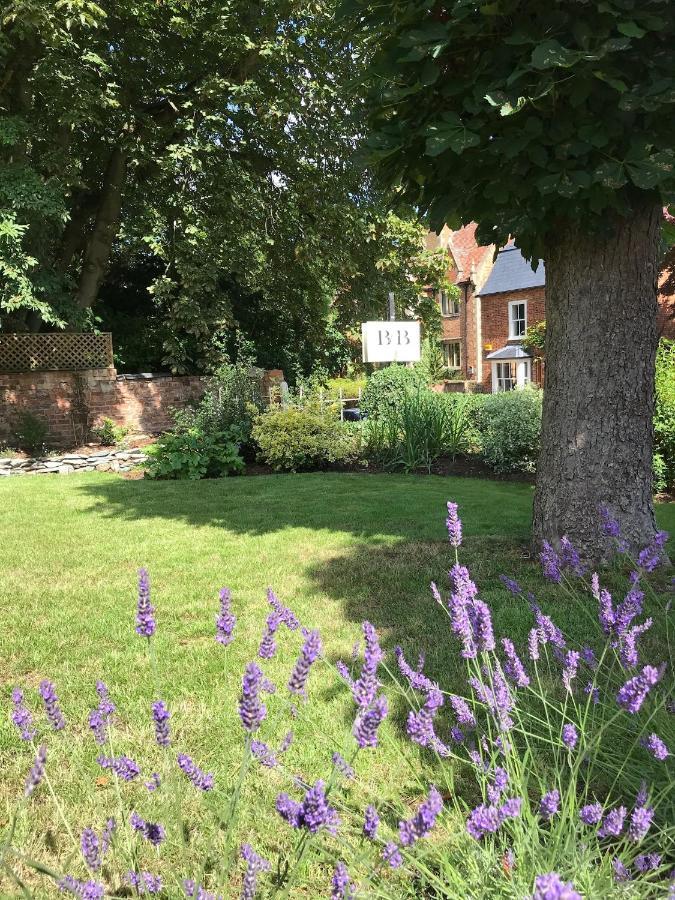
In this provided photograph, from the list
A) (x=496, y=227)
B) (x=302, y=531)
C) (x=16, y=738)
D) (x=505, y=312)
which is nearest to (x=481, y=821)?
(x=16, y=738)

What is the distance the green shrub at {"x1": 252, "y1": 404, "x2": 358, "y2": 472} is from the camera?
31.4 ft

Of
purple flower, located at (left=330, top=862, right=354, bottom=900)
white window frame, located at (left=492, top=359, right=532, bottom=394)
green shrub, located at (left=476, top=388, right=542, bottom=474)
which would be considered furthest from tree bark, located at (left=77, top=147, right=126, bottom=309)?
white window frame, located at (left=492, top=359, right=532, bottom=394)

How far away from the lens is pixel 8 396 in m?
13.3

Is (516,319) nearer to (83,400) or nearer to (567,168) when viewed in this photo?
(83,400)

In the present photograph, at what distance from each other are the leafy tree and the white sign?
7.82 metres

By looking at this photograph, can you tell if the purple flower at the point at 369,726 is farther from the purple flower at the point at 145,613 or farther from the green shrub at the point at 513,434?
the green shrub at the point at 513,434

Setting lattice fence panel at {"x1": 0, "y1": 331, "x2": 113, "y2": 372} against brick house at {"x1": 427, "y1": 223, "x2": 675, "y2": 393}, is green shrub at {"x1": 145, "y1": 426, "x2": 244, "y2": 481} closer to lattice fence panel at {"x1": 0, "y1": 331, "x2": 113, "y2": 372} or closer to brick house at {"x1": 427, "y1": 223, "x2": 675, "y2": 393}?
lattice fence panel at {"x1": 0, "y1": 331, "x2": 113, "y2": 372}

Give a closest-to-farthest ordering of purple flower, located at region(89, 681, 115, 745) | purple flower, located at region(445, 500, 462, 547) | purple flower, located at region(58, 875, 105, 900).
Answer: purple flower, located at region(58, 875, 105, 900), purple flower, located at region(89, 681, 115, 745), purple flower, located at region(445, 500, 462, 547)

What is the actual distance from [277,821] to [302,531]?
3796 millimetres

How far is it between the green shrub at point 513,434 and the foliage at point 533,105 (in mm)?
5151

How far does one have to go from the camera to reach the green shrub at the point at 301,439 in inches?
377

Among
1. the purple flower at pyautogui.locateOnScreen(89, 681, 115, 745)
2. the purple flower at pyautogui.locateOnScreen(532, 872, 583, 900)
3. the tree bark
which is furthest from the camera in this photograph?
the tree bark

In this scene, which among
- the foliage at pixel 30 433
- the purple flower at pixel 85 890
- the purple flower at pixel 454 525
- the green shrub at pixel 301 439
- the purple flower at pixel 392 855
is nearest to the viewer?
the purple flower at pixel 85 890

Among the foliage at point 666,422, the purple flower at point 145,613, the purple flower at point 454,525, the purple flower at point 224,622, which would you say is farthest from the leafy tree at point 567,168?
the foliage at point 666,422
